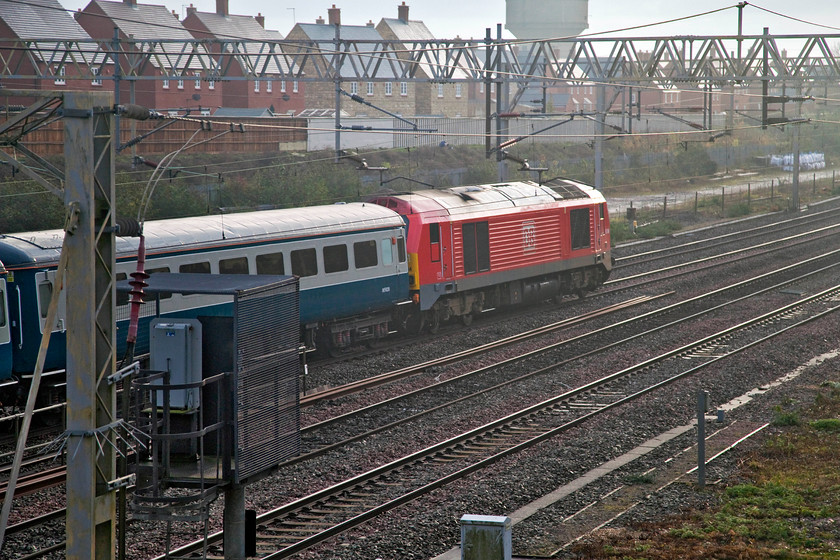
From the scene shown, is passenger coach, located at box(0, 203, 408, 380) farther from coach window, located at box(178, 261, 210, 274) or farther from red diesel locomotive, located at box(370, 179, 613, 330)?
red diesel locomotive, located at box(370, 179, 613, 330)

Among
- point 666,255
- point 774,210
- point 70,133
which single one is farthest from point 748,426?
point 774,210

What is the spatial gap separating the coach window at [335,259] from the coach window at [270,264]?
4.45ft

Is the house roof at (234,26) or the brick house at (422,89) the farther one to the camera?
the brick house at (422,89)

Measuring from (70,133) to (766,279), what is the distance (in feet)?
97.5

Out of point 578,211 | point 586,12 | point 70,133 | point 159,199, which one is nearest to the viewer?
point 70,133

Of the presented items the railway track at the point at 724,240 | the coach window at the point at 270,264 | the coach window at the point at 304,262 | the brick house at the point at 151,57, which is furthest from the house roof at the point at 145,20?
the coach window at the point at 270,264

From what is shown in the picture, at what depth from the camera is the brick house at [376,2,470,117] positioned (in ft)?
284

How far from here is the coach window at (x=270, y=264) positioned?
1994 cm

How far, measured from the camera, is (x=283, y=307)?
9766mm

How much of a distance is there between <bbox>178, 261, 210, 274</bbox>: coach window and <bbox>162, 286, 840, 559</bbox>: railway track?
6.10 meters

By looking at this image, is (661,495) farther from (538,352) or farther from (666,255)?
(666,255)

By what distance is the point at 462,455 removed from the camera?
50.4 ft

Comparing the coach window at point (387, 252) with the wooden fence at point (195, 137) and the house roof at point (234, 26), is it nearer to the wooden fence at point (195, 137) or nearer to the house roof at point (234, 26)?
the wooden fence at point (195, 137)

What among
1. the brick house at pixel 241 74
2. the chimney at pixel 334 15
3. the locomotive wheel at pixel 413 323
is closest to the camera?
the locomotive wheel at pixel 413 323
